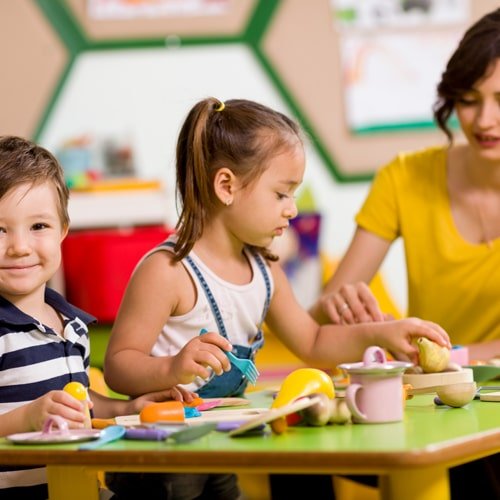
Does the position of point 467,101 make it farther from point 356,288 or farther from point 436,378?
point 436,378

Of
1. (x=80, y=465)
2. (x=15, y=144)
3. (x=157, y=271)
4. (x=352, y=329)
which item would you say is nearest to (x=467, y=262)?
(x=352, y=329)

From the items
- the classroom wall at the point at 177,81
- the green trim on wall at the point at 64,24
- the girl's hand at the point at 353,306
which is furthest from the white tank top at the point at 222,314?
the green trim on wall at the point at 64,24

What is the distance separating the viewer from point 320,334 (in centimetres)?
162

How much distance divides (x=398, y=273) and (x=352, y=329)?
2136 mm

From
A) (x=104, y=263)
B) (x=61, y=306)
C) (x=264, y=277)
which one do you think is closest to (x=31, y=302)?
(x=61, y=306)

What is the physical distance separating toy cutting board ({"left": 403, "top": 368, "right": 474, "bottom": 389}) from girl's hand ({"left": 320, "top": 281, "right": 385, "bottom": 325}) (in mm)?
254

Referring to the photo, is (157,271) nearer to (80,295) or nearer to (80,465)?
(80,465)

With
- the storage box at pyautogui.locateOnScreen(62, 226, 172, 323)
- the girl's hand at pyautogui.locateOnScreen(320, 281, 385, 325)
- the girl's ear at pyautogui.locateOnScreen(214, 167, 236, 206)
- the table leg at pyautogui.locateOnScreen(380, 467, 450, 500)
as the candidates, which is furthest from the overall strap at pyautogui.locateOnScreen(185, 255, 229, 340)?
the storage box at pyautogui.locateOnScreen(62, 226, 172, 323)

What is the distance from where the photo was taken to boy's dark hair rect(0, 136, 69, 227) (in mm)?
1284

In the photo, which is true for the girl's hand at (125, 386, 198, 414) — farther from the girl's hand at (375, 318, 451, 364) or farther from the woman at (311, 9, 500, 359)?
the woman at (311, 9, 500, 359)

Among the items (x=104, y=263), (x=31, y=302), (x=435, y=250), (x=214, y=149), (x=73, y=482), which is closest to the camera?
(x=73, y=482)

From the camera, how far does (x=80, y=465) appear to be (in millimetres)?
994

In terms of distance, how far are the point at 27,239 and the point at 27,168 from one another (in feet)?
0.31

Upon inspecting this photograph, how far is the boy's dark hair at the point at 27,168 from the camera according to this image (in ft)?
4.21
